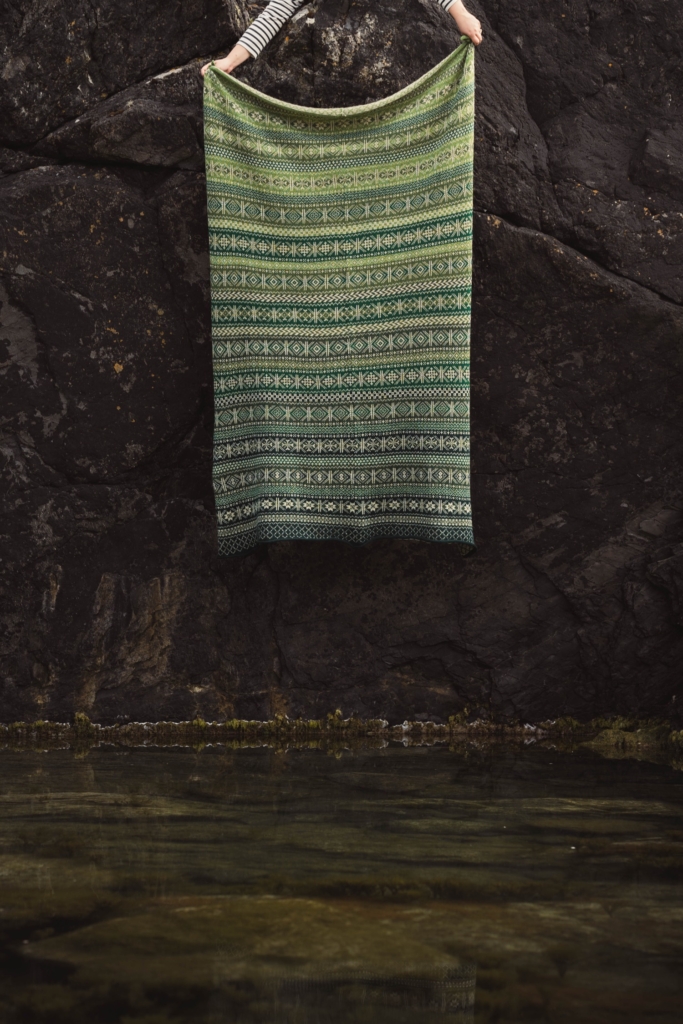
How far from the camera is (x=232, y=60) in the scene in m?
3.17


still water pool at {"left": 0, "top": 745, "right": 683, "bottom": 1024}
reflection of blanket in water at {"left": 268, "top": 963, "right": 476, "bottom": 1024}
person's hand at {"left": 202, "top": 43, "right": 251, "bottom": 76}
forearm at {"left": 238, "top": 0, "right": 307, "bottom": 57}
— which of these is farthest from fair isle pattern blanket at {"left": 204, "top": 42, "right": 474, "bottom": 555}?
reflection of blanket in water at {"left": 268, "top": 963, "right": 476, "bottom": 1024}

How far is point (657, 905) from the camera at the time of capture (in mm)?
1726

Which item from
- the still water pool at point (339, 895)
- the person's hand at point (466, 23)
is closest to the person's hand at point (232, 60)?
the person's hand at point (466, 23)

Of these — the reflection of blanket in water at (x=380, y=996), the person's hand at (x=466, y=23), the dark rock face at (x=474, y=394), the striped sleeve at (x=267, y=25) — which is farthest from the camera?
the dark rock face at (x=474, y=394)

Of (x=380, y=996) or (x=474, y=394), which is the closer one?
(x=380, y=996)

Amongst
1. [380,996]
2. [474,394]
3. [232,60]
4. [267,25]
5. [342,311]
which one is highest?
[267,25]

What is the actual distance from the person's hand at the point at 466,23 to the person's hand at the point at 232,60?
0.64 metres

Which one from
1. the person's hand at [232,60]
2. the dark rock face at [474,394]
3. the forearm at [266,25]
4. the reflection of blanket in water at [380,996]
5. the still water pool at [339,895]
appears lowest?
the reflection of blanket in water at [380,996]

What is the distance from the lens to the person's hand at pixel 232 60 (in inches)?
125

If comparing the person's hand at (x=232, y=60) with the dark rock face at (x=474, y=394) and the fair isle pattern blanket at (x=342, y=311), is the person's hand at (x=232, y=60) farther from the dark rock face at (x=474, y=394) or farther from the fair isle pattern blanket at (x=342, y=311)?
the dark rock face at (x=474, y=394)

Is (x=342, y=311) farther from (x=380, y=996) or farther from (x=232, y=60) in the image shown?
(x=380, y=996)

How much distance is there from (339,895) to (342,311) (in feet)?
6.35

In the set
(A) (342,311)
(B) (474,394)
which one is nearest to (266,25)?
(A) (342,311)

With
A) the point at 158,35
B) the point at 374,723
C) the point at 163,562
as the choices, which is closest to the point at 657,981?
the point at 374,723
